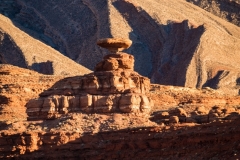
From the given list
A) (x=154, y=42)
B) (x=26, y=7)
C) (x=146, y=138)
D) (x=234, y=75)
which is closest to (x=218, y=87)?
(x=234, y=75)

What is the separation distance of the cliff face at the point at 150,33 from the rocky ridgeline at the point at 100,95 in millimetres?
43059

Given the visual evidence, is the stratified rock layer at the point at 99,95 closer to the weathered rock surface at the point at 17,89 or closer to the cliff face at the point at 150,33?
the weathered rock surface at the point at 17,89

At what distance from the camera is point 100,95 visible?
49594 millimetres

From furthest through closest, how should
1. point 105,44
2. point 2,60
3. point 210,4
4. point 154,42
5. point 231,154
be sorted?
1. point 210,4
2. point 154,42
3. point 2,60
4. point 105,44
5. point 231,154

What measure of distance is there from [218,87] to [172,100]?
24.8m

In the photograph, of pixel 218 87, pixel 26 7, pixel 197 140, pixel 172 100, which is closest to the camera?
pixel 197 140

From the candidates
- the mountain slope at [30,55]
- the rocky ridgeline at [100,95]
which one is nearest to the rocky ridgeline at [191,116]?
the rocky ridgeline at [100,95]

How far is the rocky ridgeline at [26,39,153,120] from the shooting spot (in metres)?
49.0

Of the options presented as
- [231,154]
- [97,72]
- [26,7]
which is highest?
[26,7]

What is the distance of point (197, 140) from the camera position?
4181 centimetres

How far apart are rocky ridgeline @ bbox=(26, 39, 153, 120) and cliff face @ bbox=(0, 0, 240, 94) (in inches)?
1695

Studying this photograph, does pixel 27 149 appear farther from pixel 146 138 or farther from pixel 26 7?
pixel 26 7

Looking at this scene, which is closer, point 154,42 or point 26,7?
point 154,42

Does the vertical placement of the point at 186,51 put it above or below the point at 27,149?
above
